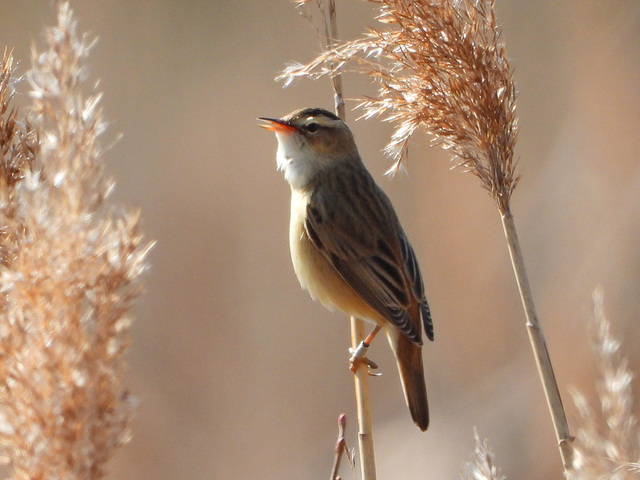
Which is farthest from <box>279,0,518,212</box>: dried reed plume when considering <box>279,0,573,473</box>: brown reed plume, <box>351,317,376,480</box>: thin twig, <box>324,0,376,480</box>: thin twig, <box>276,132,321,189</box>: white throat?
<box>276,132,321,189</box>: white throat

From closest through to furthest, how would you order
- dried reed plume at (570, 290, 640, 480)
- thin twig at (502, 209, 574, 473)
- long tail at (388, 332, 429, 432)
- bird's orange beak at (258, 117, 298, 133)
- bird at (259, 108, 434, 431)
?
dried reed plume at (570, 290, 640, 480) → thin twig at (502, 209, 574, 473) → long tail at (388, 332, 429, 432) → bird at (259, 108, 434, 431) → bird's orange beak at (258, 117, 298, 133)

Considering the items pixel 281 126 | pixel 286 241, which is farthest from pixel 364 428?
pixel 286 241

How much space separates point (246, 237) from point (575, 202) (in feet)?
5.90

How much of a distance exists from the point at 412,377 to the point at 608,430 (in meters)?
1.32

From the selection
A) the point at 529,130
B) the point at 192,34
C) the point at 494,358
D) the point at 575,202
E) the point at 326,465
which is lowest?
the point at 326,465

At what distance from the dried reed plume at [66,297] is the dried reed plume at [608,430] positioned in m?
0.75

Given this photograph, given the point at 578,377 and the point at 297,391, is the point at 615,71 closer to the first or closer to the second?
the point at 578,377

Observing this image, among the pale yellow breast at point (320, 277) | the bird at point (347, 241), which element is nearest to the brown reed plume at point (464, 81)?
the bird at point (347, 241)

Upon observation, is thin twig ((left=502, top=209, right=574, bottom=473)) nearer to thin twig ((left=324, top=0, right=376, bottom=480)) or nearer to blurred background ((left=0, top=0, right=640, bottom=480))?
thin twig ((left=324, top=0, right=376, bottom=480))

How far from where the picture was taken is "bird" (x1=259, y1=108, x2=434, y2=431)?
276 centimetres

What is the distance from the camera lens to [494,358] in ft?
12.6

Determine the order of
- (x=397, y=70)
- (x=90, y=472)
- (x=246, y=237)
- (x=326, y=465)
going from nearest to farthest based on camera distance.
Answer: (x=90, y=472)
(x=397, y=70)
(x=326, y=465)
(x=246, y=237)

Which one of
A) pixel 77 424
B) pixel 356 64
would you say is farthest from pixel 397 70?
pixel 77 424

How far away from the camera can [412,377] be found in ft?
→ 8.59
